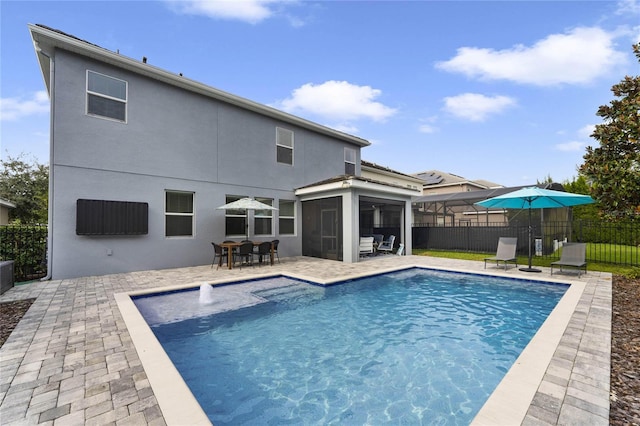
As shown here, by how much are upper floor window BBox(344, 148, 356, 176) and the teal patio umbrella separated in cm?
825

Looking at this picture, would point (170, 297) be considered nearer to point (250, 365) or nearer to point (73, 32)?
point (250, 365)

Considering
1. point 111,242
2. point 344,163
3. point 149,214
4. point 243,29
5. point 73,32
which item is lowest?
point 111,242

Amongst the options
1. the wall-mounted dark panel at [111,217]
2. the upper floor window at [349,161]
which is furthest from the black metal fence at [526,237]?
the wall-mounted dark panel at [111,217]

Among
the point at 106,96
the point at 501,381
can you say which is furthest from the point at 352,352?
the point at 106,96

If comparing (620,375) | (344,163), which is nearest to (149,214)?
(344,163)

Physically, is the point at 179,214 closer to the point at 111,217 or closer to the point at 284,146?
the point at 111,217

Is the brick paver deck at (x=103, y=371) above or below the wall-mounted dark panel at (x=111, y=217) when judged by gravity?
below

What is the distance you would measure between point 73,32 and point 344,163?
12223 millimetres

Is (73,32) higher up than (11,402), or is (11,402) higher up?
(73,32)

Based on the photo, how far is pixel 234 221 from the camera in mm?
11844

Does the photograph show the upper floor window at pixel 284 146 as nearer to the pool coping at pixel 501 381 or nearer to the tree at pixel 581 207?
the pool coping at pixel 501 381

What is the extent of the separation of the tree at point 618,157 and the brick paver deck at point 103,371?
191 inches

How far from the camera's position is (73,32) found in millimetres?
8773

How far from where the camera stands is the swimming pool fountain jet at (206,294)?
6422mm
